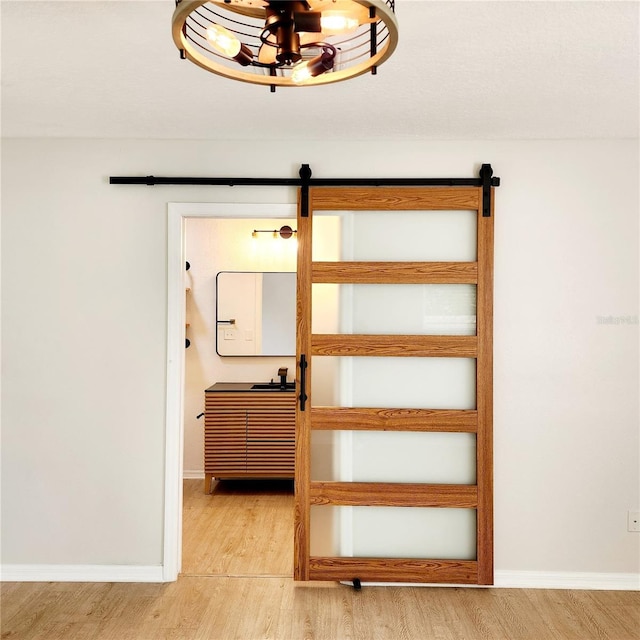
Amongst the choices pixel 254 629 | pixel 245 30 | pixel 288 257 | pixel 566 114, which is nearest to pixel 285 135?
pixel 245 30

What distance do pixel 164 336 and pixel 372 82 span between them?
1.82m

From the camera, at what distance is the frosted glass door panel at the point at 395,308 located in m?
3.38

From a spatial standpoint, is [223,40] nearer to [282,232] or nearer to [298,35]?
[298,35]

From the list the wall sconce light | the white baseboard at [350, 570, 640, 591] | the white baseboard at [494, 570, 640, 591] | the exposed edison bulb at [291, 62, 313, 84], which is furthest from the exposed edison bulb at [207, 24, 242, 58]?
the wall sconce light

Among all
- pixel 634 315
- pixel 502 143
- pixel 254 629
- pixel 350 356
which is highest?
pixel 502 143

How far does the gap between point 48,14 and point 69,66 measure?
1.52 ft

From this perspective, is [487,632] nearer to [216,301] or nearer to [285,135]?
[285,135]

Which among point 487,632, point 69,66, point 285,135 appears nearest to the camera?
point 69,66

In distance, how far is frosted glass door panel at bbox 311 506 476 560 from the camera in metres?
3.38

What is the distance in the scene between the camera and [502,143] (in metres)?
3.40

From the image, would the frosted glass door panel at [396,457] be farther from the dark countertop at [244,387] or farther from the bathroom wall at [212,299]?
the bathroom wall at [212,299]

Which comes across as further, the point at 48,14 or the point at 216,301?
the point at 216,301

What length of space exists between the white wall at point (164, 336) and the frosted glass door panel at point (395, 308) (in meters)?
→ 0.25

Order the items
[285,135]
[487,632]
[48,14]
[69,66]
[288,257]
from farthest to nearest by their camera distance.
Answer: [288,257], [285,135], [487,632], [69,66], [48,14]
